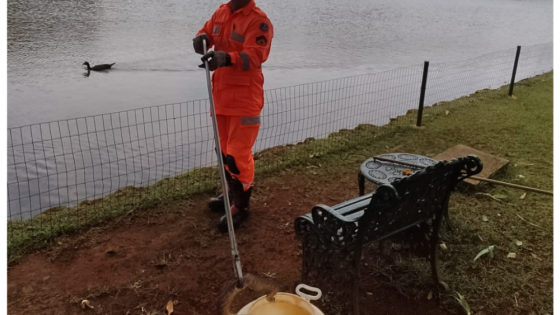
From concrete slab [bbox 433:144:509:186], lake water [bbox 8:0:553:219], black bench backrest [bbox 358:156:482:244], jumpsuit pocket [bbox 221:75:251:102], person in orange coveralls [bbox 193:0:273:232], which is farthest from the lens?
lake water [bbox 8:0:553:219]

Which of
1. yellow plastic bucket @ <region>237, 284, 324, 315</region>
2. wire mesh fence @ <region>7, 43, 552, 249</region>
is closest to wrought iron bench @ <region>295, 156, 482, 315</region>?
yellow plastic bucket @ <region>237, 284, 324, 315</region>

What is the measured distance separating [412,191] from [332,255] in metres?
0.57

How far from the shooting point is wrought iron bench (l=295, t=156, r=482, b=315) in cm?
236

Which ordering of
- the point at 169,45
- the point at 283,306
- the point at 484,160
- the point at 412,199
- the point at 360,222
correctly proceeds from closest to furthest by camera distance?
the point at 283,306 → the point at 360,222 → the point at 412,199 → the point at 484,160 → the point at 169,45

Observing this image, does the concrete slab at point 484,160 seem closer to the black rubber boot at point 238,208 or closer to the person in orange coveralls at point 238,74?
the black rubber boot at point 238,208

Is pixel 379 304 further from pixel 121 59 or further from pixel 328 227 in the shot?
pixel 121 59

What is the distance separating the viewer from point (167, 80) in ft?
28.9

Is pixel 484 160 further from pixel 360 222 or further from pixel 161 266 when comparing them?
pixel 161 266

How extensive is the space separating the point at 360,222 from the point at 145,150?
4.02 metres

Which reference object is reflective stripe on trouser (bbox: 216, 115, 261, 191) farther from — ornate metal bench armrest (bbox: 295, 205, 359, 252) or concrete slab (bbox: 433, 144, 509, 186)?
concrete slab (bbox: 433, 144, 509, 186)

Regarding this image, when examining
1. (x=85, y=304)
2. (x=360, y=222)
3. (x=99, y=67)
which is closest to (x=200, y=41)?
(x=360, y=222)

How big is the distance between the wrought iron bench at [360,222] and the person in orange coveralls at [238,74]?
0.98 metres

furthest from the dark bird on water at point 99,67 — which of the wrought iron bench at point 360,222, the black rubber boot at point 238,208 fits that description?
the wrought iron bench at point 360,222

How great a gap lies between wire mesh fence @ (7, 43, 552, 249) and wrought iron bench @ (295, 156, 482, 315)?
202cm
